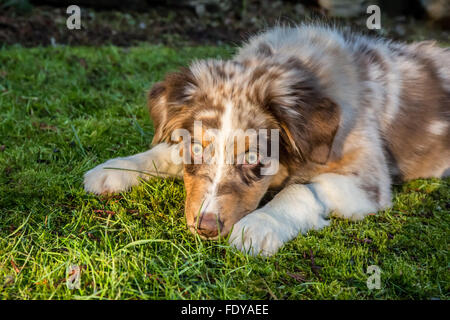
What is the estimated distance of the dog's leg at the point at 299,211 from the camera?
9.68 feet

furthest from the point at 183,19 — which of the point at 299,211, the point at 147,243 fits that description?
the point at 147,243

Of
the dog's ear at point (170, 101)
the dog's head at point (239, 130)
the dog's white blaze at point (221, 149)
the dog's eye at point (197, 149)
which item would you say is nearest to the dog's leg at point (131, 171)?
the dog's ear at point (170, 101)

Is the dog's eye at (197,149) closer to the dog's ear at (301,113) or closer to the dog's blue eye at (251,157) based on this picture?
the dog's blue eye at (251,157)

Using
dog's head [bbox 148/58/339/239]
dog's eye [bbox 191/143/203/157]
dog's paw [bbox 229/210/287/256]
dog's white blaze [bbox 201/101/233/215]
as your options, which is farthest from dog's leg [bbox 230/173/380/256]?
dog's eye [bbox 191/143/203/157]

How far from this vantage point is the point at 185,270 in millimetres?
2621

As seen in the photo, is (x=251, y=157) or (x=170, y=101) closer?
(x=251, y=157)

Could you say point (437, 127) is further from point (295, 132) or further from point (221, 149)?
point (221, 149)

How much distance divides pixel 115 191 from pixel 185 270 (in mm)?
1283

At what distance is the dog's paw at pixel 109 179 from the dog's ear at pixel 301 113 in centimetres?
129

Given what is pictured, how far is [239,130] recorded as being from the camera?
3.12 meters

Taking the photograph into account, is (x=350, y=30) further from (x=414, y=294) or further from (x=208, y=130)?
(x=414, y=294)

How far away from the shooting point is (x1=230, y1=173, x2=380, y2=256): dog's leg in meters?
2.95

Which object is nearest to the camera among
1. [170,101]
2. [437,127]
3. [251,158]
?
[251,158]

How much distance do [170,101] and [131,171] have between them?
0.73m
